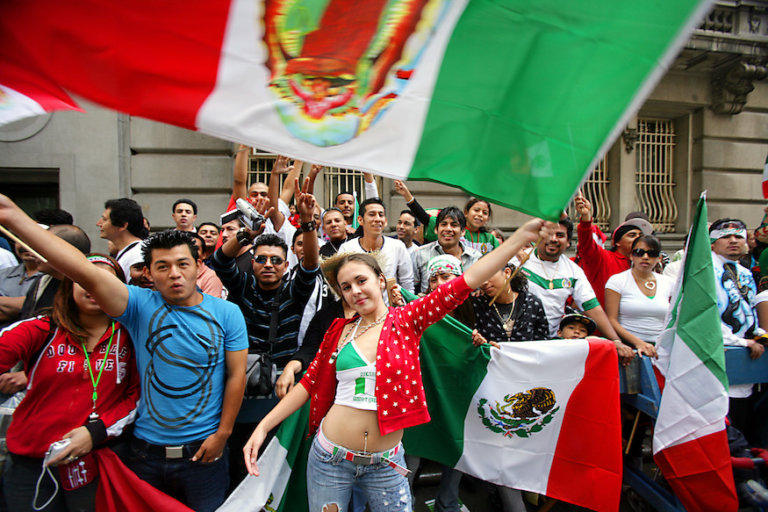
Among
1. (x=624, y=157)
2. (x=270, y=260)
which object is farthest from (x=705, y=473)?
(x=624, y=157)

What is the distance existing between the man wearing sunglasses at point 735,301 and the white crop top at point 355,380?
2.89 meters

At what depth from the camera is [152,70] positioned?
4.99 feet

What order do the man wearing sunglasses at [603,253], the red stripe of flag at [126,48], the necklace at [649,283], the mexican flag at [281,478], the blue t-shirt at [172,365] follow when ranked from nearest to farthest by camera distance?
the red stripe of flag at [126,48], the blue t-shirt at [172,365], the mexican flag at [281,478], the necklace at [649,283], the man wearing sunglasses at [603,253]

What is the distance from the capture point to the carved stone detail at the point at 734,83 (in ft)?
32.9

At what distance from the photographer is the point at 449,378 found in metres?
3.03

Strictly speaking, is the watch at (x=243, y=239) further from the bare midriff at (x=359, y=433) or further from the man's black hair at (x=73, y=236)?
the bare midriff at (x=359, y=433)

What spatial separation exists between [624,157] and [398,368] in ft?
33.5

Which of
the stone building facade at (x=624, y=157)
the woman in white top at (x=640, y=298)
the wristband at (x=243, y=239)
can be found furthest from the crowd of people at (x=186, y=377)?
the stone building facade at (x=624, y=157)

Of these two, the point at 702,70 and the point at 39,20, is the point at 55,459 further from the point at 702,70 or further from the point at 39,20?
the point at 702,70

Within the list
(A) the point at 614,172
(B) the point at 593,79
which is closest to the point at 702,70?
(A) the point at 614,172

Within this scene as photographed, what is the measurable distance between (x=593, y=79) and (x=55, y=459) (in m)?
2.92

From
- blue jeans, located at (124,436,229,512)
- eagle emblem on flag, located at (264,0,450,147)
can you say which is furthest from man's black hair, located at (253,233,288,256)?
eagle emblem on flag, located at (264,0,450,147)

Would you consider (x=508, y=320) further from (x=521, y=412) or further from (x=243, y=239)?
(x=243, y=239)

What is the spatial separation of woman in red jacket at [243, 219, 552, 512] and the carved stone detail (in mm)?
11846
